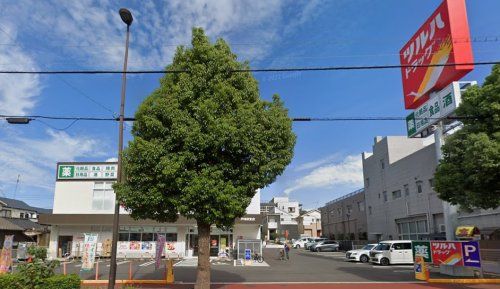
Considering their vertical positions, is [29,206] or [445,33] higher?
[445,33]

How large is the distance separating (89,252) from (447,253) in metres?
16.7

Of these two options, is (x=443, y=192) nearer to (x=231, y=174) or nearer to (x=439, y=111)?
(x=231, y=174)

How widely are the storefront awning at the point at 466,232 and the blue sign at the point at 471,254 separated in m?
5.98

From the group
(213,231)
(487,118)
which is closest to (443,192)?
(487,118)

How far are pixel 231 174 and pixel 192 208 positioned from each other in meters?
1.52

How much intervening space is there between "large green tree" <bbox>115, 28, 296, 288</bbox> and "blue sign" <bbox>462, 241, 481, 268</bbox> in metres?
11.6

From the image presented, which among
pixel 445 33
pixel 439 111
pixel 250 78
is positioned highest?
pixel 445 33

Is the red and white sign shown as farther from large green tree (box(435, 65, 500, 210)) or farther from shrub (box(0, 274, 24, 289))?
shrub (box(0, 274, 24, 289))

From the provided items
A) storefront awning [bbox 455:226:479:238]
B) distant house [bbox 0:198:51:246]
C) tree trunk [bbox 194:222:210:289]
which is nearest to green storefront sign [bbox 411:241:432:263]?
storefront awning [bbox 455:226:479:238]

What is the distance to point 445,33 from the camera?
25875mm

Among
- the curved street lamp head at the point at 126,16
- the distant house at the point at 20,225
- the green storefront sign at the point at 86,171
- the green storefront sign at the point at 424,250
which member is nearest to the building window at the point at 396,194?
the green storefront sign at the point at 424,250

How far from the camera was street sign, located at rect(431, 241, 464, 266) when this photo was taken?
1928 centimetres

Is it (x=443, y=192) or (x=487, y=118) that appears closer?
(x=487, y=118)

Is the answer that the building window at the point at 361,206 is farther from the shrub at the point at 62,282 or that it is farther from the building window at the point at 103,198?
the shrub at the point at 62,282
